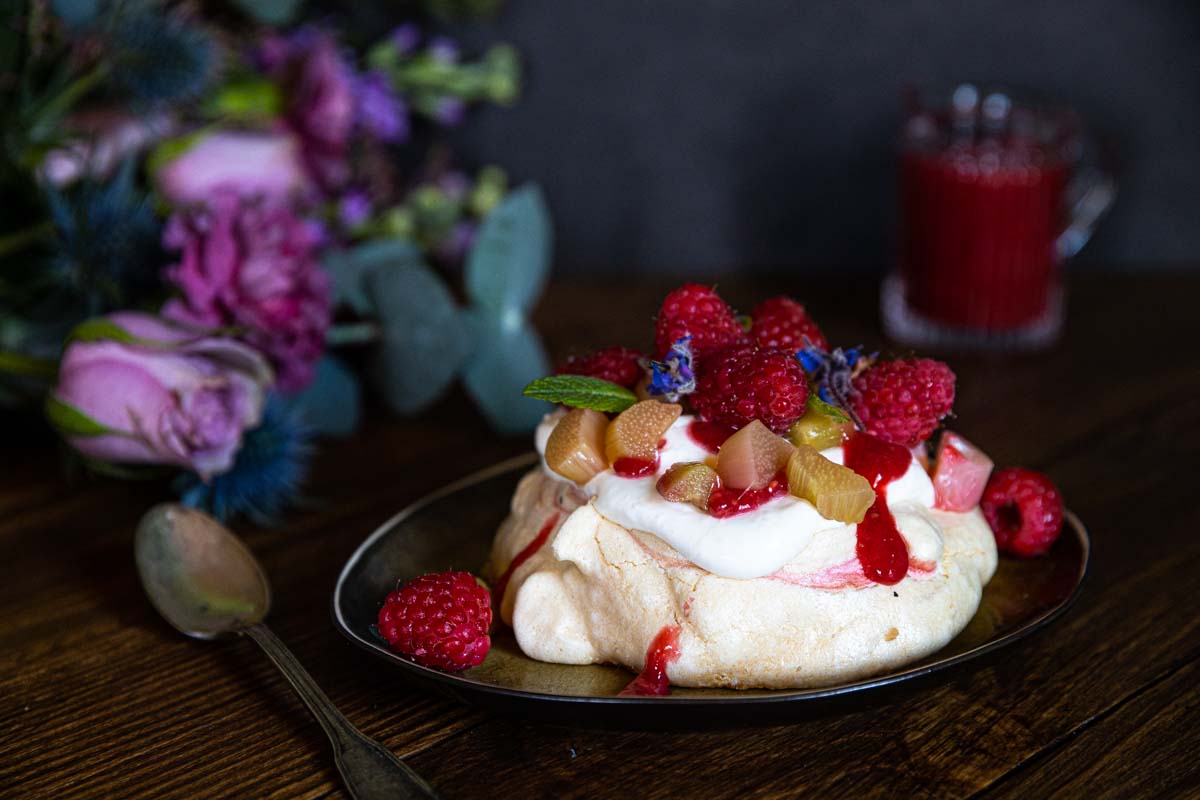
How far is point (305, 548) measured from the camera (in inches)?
54.2

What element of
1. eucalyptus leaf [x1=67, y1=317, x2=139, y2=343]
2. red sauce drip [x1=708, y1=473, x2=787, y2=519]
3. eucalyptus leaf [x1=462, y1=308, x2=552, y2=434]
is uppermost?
red sauce drip [x1=708, y1=473, x2=787, y2=519]

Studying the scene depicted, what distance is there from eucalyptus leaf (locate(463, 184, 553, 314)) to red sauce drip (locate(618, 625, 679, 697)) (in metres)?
0.81

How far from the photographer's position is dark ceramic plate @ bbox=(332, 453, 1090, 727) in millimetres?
877

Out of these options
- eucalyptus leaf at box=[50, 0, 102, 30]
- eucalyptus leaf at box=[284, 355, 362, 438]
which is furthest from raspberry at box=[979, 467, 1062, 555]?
eucalyptus leaf at box=[50, 0, 102, 30]

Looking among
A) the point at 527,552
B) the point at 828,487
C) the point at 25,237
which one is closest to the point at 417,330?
the point at 25,237

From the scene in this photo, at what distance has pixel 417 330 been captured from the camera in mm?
1677

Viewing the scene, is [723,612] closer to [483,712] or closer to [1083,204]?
[483,712]

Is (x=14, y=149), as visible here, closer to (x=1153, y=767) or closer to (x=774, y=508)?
(x=774, y=508)

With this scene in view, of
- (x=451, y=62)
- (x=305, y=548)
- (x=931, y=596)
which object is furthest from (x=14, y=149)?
(x=931, y=596)

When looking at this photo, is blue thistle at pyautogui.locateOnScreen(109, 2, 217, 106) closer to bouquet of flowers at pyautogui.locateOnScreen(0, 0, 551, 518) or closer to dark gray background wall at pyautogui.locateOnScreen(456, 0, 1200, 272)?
bouquet of flowers at pyautogui.locateOnScreen(0, 0, 551, 518)

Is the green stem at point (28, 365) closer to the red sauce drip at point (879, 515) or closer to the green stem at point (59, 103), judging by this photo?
the green stem at point (59, 103)

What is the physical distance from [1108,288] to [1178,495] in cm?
85

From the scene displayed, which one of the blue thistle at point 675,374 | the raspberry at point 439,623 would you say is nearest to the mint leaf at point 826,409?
the blue thistle at point 675,374

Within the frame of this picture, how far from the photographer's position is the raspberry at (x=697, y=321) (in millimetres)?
1087
